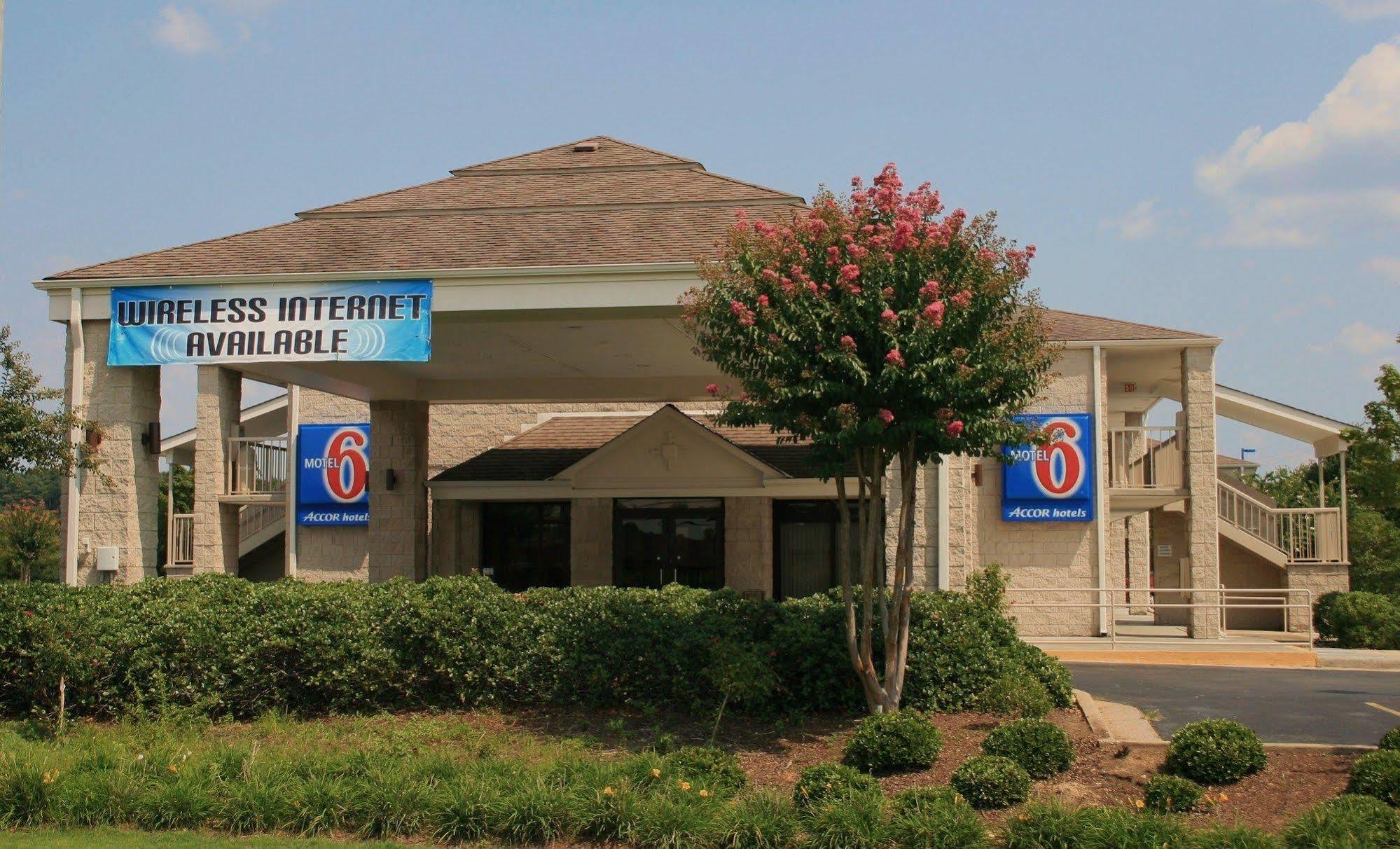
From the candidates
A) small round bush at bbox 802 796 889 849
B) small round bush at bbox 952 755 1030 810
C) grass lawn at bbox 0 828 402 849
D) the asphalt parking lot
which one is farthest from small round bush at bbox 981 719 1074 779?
grass lawn at bbox 0 828 402 849

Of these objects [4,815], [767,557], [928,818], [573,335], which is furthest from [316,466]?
[928,818]

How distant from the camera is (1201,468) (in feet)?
73.4

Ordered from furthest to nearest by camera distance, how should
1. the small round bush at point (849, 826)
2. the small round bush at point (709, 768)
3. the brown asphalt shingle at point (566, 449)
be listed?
1. the brown asphalt shingle at point (566, 449)
2. the small round bush at point (709, 768)
3. the small round bush at point (849, 826)

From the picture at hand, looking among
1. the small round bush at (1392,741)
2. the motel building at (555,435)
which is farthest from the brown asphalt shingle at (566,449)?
the small round bush at (1392,741)

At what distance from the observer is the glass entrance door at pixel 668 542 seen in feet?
86.4

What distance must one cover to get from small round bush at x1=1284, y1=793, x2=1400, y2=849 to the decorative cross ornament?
55.4 ft

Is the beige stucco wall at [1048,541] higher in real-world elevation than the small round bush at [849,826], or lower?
higher

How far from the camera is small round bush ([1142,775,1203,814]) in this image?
29.3ft

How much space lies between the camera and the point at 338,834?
938 centimetres

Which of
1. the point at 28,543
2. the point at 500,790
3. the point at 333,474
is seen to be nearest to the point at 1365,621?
the point at 500,790

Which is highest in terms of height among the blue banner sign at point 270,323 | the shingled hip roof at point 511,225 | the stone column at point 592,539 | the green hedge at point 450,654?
the shingled hip roof at point 511,225

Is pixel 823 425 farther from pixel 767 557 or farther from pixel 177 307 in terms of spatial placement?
pixel 767 557

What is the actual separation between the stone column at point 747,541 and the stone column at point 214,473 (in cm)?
958

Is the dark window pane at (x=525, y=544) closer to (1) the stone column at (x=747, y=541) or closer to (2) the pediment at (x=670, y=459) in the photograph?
(2) the pediment at (x=670, y=459)
